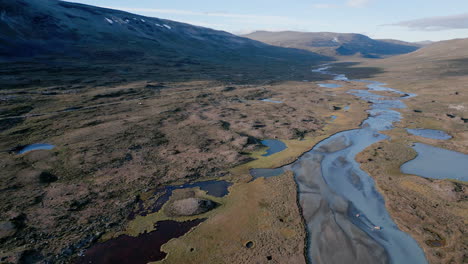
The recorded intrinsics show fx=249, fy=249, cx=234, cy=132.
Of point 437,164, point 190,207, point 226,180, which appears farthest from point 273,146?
point 437,164

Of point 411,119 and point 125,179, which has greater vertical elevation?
point 411,119

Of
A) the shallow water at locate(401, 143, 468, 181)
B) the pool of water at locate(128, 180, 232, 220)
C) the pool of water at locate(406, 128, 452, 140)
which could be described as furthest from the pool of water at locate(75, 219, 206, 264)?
the pool of water at locate(406, 128, 452, 140)

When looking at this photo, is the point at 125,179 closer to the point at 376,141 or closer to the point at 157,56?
the point at 376,141

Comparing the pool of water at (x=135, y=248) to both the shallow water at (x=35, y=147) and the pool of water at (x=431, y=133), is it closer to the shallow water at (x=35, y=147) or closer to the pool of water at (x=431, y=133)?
the shallow water at (x=35, y=147)

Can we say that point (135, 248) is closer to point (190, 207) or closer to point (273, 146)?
point (190, 207)

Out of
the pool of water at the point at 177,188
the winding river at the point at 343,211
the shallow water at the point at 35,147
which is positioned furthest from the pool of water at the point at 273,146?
→ the shallow water at the point at 35,147

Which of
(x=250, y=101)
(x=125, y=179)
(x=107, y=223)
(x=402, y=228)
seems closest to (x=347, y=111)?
(x=250, y=101)
